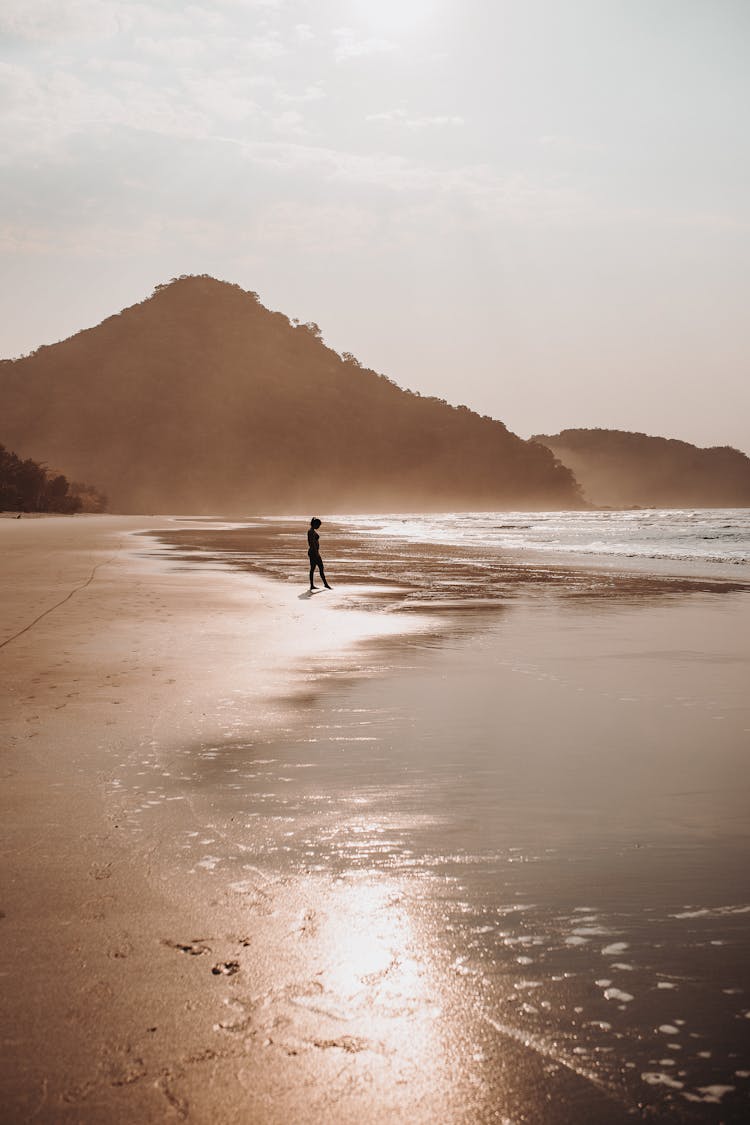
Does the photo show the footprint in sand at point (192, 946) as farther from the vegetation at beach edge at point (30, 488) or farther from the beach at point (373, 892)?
the vegetation at beach edge at point (30, 488)

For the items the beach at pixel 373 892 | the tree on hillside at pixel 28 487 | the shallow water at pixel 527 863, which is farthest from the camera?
the tree on hillside at pixel 28 487

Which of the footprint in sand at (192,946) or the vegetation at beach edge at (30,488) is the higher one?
the vegetation at beach edge at (30,488)

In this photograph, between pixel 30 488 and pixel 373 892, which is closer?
pixel 373 892

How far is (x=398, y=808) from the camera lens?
4.96 meters

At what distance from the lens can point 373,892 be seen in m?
3.82

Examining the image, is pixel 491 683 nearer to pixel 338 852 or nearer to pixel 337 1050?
pixel 338 852

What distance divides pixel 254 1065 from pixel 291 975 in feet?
1.64

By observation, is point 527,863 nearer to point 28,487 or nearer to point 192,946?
point 192,946

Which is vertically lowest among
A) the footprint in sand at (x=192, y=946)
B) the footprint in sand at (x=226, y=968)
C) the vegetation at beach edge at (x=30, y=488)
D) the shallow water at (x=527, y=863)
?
the shallow water at (x=527, y=863)

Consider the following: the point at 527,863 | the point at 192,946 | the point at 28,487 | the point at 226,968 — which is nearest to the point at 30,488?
the point at 28,487

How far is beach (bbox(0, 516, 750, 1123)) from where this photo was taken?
8.38 feet

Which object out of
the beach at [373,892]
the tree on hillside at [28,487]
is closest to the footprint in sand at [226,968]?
the beach at [373,892]

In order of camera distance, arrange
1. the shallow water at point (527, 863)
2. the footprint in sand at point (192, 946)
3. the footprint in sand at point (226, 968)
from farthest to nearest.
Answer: the footprint in sand at point (192, 946)
the footprint in sand at point (226, 968)
the shallow water at point (527, 863)

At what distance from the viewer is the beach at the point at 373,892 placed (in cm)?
255
